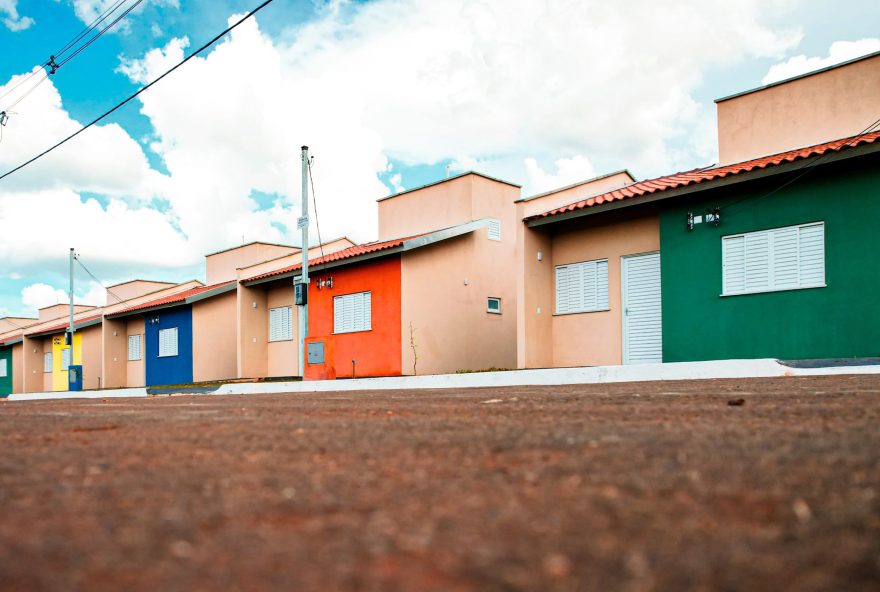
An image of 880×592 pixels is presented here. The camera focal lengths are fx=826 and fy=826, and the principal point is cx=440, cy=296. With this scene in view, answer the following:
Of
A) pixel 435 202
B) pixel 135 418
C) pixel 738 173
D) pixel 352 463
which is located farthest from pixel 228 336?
pixel 352 463

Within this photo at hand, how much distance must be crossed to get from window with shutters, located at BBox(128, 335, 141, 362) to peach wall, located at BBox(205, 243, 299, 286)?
13.7 feet

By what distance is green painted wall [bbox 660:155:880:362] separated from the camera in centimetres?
1407

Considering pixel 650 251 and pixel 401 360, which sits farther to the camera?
pixel 401 360

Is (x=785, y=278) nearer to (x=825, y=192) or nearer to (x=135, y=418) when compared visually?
(x=825, y=192)

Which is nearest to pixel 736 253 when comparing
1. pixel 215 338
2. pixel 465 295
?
pixel 465 295

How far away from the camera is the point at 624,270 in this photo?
709 inches

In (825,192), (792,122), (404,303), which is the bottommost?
(404,303)

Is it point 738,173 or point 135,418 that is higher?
point 738,173

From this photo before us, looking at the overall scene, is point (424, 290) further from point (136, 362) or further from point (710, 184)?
point (136, 362)

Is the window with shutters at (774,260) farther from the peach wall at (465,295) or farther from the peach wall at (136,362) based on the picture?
the peach wall at (136,362)

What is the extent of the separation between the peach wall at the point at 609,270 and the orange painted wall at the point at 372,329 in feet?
16.1

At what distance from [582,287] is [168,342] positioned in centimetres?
2023

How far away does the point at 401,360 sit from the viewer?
22.1 meters

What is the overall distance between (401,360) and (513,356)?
357cm
